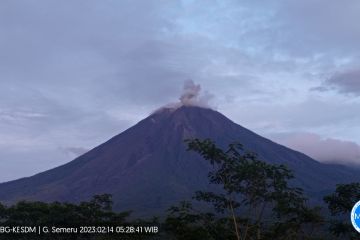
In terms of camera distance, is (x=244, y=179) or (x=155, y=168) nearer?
(x=244, y=179)

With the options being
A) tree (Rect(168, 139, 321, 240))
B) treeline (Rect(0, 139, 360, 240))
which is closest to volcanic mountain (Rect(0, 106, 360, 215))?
treeline (Rect(0, 139, 360, 240))

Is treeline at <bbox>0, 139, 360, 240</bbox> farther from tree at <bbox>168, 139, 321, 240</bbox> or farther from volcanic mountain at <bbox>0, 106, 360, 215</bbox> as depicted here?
volcanic mountain at <bbox>0, 106, 360, 215</bbox>

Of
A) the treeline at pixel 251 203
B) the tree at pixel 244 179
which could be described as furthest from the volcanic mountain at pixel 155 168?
the tree at pixel 244 179

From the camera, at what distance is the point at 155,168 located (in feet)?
454

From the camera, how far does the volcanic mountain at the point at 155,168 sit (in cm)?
12444

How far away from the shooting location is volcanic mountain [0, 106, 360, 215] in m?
124

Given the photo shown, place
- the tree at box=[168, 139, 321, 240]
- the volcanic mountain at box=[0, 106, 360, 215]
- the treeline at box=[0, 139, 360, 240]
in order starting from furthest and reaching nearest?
the volcanic mountain at box=[0, 106, 360, 215]
the treeline at box=[0, 139, 360, 240]
the tree at box=[168, 139, 321, 240]

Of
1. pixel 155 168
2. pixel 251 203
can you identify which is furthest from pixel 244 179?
pixel 155 168

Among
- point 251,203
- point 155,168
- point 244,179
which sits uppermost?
point 155,168

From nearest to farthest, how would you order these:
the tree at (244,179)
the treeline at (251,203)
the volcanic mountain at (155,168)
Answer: the tree at (244,179), the treeline at (251,203), the volcanic mountain at (155,168)

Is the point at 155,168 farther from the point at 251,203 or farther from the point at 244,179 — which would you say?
the point at 244,179

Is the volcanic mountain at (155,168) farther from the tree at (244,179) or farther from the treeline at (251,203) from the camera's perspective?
the tree at (244,179)

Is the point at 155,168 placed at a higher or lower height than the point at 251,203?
higher

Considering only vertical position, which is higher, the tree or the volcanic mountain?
the volcanic mountain
